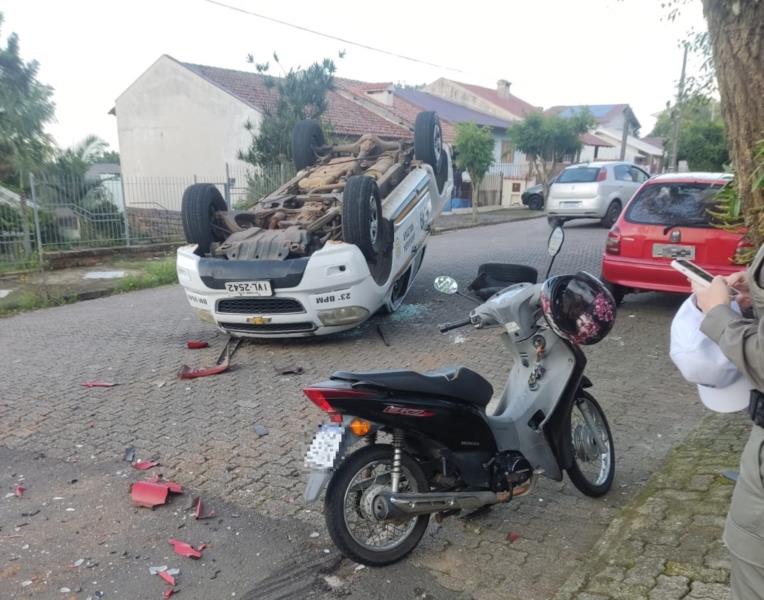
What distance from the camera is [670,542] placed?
9.83 feet

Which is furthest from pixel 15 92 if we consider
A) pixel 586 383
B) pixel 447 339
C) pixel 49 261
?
pixel 586 383

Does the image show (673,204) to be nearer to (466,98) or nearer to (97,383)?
(97,383)

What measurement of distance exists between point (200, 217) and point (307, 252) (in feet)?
4.44

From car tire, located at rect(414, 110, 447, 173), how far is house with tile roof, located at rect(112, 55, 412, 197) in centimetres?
1471

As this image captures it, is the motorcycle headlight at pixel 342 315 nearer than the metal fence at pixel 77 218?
Yes

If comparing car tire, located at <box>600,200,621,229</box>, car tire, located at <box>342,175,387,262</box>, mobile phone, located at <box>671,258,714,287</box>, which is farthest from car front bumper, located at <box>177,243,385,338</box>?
car tire, located at <box>600,200,621,229</box>

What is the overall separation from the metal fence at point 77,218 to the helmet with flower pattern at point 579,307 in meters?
12.1

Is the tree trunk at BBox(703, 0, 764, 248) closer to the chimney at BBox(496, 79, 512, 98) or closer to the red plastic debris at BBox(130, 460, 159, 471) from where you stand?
the red plastic debris at BBox(130, 460, 159, 471)

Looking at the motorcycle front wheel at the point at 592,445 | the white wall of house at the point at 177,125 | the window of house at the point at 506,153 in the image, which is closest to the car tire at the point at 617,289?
the motorcycle front wheel at the point at 592,445

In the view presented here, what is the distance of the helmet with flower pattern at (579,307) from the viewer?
10.0 feet

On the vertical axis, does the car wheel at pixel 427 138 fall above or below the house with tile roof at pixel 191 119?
below

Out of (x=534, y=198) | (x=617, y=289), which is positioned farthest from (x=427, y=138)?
(x=534, y=198)

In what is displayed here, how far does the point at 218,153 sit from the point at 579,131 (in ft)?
53.4

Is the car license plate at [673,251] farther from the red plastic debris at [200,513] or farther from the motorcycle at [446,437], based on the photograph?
the red plastic debris at [200,513]
